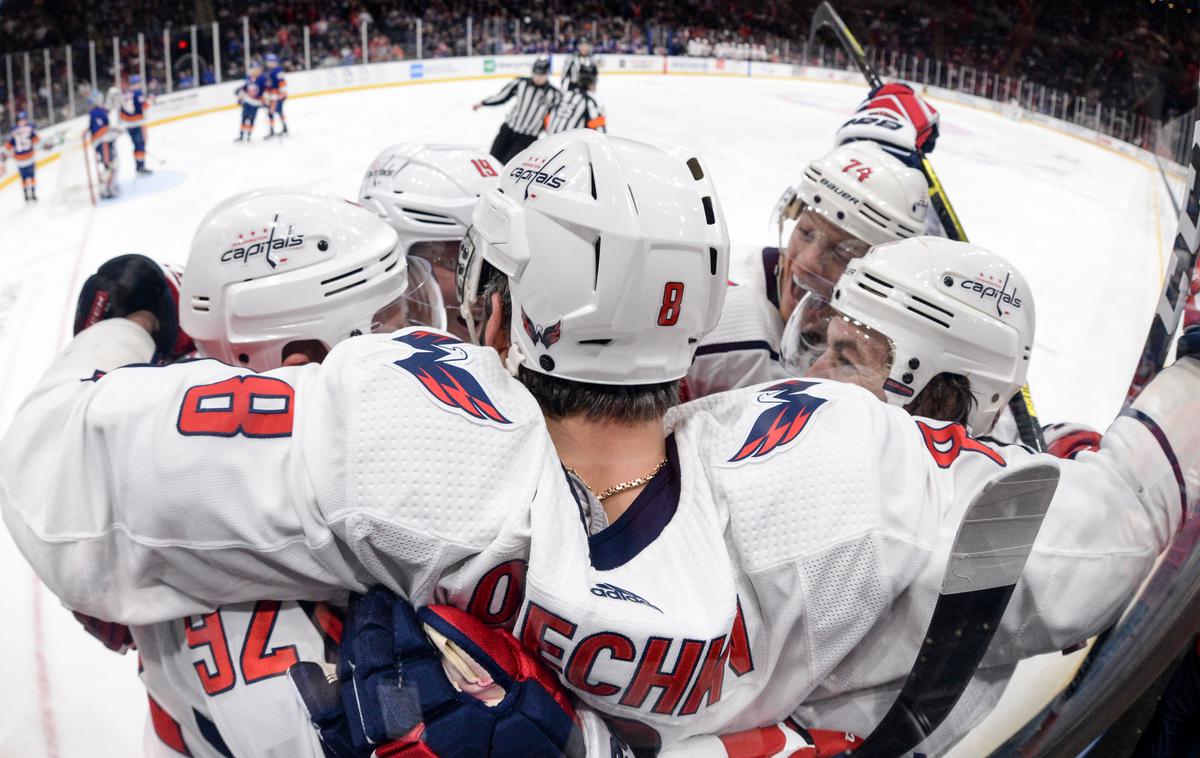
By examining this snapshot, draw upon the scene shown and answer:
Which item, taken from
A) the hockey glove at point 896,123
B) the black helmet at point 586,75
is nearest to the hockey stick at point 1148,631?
the hockey glove at point 896,123

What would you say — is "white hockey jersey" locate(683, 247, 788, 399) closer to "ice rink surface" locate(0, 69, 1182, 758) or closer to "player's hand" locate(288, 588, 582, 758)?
"ice rink surface" locate(0, 69, 1182, 758)

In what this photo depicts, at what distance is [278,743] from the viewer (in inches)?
37.9

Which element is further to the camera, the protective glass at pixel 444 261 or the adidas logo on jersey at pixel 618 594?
the protective glass at pixel 444 261

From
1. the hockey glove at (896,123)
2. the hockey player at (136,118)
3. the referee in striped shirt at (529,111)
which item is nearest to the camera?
the hockey glove at (896,123)

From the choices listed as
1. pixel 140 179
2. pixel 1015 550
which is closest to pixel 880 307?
pixel 1015 550

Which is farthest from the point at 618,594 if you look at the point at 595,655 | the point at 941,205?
the point at 941,205

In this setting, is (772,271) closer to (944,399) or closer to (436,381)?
(944,399)

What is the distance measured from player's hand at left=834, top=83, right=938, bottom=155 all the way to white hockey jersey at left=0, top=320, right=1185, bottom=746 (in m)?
1.83

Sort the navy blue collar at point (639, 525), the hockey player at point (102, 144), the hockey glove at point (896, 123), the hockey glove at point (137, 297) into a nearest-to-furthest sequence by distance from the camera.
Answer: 1. the navy blue collar at point (639, 525)
2. the hockey glove at point (137, 297)
3. the hockey glove at point (896, 123)
4. the hockey player at point (102, 144)

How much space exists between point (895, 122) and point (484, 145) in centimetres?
606

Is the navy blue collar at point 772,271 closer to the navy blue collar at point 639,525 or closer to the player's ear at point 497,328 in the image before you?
the player's ear at point 497,328

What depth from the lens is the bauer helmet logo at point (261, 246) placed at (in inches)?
55.2

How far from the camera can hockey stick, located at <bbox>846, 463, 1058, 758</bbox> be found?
0.80 meters

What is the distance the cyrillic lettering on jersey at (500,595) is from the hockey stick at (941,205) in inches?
45.0
